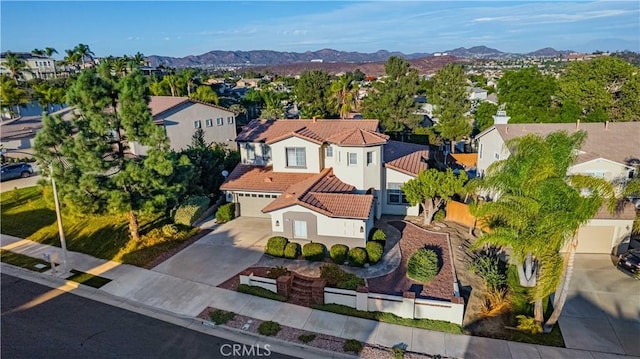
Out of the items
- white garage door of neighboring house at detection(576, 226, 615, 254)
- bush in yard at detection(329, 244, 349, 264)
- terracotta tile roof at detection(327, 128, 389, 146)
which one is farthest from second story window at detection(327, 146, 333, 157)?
white garage door of neighboring house at detection(576, 226, 615, 254)

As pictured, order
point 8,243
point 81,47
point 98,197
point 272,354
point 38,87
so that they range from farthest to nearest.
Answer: point 81,47, point 38,87, point 8,243, point 98,197, point 272,354

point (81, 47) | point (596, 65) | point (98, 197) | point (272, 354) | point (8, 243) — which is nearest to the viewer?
point (272, 354)

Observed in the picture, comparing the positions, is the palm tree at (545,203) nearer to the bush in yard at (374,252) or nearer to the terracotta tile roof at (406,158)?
the bush in yard at (374,252)

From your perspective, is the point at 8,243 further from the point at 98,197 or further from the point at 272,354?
the point at 272,354

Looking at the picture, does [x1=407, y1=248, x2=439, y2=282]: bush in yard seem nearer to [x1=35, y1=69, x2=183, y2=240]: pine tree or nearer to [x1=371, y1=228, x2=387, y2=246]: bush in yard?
[x1=371, y1=228, x2=387, y2=246]: bush in yard

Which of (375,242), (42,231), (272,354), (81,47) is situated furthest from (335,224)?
(81,47)

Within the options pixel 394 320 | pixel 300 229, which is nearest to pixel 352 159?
pixel 300 229
